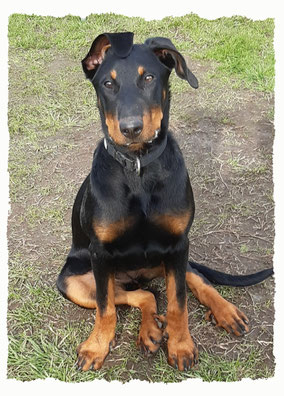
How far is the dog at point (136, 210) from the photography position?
2846 millimetres

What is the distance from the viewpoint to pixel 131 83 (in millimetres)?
2826

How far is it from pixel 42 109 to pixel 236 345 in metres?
3.79

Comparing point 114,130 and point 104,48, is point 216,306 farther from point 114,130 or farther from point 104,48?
point 104,48

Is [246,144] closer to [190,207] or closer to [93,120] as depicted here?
[93,120]

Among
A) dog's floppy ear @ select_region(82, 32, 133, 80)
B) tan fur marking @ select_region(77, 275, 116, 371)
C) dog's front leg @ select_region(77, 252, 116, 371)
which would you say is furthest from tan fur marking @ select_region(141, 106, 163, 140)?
tan fur marking @ select_region(77, 275, 116, 371)

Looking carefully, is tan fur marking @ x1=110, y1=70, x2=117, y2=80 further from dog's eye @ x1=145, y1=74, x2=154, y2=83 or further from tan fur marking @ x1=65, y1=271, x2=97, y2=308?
tan fur marking @ x1=65, y1=271, x2=97, y2=308

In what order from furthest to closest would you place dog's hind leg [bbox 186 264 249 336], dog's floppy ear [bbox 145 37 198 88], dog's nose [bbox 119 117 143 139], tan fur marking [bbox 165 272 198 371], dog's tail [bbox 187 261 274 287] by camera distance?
dog's tail [bbox 187 261 274 287] < dog's hind leg [bbox 186 264 249 336] < tan fur marking [bbox 165 272 198 371] < dog's floppy ear [bbox 145 37 198 88] < dog's nose [bbox 119 117 143 139]

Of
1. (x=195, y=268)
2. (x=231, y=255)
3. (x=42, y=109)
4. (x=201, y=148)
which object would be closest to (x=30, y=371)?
(x=195, y=268)

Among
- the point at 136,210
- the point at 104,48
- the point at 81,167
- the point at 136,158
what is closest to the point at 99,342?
the point at 136,210

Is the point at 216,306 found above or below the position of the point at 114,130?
below

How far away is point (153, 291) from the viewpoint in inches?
158

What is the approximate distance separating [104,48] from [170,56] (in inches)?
15.4

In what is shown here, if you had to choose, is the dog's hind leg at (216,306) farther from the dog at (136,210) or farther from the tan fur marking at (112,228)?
the tan fur marking at (112,228)

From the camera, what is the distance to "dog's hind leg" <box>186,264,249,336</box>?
144 inches
